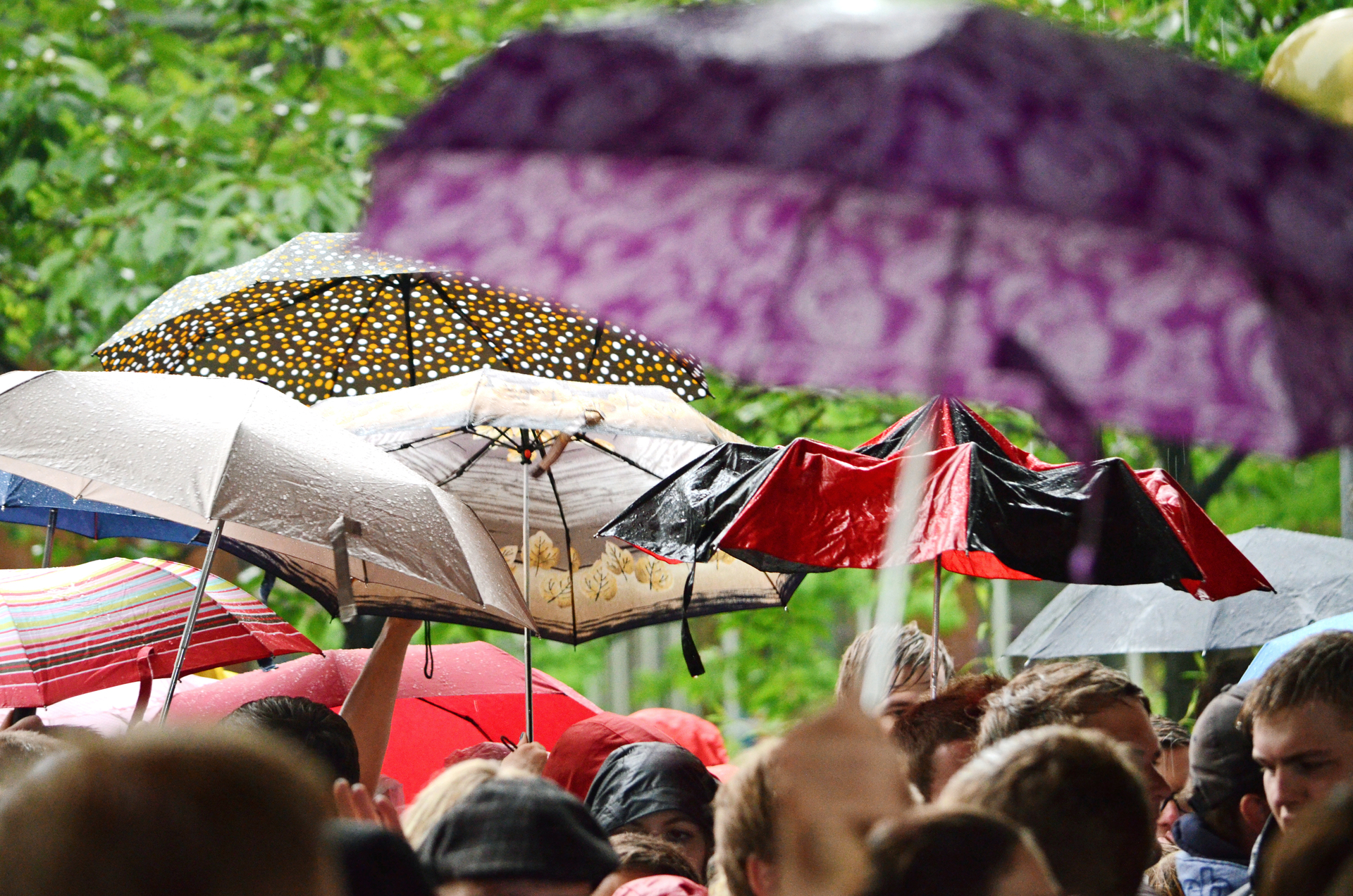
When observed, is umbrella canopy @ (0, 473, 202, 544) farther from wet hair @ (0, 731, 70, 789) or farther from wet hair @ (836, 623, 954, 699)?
wet hair @ (836, 623, 954, 699)

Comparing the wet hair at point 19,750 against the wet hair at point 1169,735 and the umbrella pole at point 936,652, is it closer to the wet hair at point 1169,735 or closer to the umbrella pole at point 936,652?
the umbrella pole at point 936,652

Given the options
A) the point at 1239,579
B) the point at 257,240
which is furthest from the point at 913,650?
the point at 257,240

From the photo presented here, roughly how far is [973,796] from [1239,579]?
2.21m

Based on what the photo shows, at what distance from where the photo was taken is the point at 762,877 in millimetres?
2260

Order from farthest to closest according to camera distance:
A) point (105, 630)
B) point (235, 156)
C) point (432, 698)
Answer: point (235, 156) < point (432, 698) < point (105, 630)

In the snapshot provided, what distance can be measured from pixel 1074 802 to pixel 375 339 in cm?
387

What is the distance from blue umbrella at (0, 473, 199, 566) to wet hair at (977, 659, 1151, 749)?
2.67 meters

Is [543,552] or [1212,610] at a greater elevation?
[543,552]

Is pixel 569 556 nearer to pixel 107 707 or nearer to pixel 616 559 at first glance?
pixel 616 559

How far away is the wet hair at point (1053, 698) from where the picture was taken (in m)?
3.39

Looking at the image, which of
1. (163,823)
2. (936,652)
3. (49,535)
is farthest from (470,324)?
(163,823)

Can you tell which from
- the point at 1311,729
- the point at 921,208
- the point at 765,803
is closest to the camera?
the point at 921,208

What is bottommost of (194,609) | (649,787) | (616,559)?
(616,559)

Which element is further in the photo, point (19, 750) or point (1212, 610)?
point (1212, 610)
